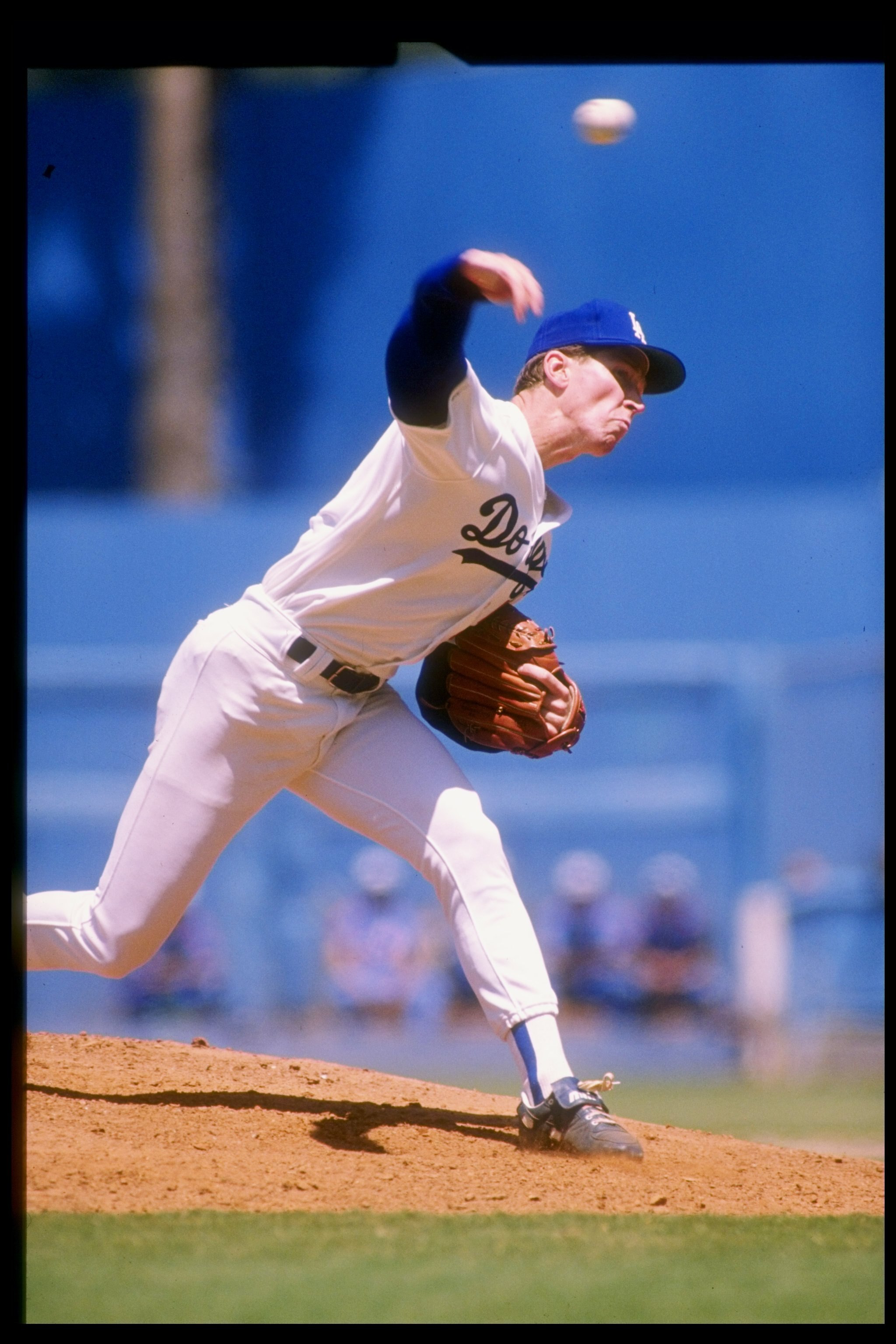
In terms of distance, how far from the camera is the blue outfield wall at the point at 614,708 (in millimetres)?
8484

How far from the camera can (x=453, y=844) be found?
303cm

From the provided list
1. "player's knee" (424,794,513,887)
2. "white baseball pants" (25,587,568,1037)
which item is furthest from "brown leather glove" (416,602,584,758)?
"player's knee" (424,794,513,887)

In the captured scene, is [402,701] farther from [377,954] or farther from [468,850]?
[377,954]

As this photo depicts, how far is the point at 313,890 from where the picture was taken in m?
8.53

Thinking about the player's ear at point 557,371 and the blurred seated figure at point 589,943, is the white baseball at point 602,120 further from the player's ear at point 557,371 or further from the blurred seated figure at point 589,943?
the blurred seated figure at point 589,943

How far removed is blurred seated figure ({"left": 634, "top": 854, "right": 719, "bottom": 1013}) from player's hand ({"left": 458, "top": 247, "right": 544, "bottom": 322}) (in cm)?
585

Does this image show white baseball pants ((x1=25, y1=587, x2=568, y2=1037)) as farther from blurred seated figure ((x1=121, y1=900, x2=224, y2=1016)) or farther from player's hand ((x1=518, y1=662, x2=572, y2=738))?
blurred seated figure ((x1=121, y1=900, x2=224, y2=1016))

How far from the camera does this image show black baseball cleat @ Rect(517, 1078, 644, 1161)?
290cm

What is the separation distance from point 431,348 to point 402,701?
33.8 inches

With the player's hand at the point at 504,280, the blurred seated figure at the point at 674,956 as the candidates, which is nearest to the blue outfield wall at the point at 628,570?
the blurred seated figure at the point at 674,956

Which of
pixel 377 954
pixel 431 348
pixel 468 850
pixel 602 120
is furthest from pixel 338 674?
pixel 377 954

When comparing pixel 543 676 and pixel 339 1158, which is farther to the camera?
pixel 543 676
